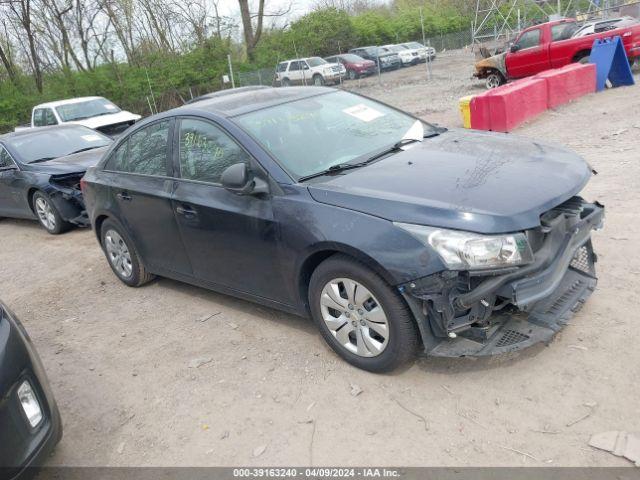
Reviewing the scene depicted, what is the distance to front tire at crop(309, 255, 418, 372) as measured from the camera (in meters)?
3.27

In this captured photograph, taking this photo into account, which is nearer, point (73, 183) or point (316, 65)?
point (73, 183)

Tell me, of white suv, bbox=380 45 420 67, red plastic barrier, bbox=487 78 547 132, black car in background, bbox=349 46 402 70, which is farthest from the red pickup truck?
white suv, bbox=380 45 420 67

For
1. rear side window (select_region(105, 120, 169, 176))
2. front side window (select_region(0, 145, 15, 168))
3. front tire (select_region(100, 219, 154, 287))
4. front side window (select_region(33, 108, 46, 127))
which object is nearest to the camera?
rear side window (select_region(105, 120, 169, 176))

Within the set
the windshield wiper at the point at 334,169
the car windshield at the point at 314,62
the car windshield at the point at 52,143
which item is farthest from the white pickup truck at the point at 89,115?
the car windshield at the point at 314,62

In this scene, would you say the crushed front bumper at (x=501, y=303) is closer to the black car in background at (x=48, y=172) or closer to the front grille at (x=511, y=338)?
the front grille at (x=511, y=338)

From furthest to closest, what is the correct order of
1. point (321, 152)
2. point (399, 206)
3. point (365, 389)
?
1. point (321, 152)
2. point (365, 389)
3. point (399, 206)

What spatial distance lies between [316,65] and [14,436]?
94.7ft

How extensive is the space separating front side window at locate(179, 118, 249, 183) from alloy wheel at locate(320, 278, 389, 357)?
3.71 ft

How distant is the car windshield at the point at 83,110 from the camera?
1495 cm

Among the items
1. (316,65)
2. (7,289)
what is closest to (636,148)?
(7,289)

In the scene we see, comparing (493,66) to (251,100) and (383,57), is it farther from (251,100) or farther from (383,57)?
(383,57)

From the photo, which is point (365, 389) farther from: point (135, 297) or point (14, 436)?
point (135, 297)

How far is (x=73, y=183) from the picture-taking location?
27.0 feet

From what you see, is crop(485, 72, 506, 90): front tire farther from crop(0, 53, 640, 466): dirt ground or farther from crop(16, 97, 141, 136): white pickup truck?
crop(0, 53, 640, 466): dirt ground
